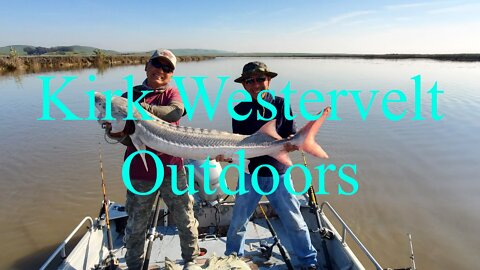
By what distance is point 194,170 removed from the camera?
6141mm

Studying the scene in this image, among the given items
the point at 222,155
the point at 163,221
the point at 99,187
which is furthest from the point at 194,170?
the point at 99,187

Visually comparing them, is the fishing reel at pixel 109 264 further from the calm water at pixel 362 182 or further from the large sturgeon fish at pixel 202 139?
the calm water at pixel 362 182

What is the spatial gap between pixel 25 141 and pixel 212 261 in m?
11.9


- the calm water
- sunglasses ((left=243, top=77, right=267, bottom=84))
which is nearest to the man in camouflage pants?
sunglasses ((left=243, top=77, right=267, bottom=84))

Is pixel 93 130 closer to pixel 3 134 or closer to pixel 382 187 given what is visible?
pixel 3 134

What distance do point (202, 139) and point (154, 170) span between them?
2.13 feet

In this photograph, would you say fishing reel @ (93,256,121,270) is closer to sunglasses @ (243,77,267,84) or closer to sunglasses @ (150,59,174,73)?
sunglasses @ (150,59,174,73)

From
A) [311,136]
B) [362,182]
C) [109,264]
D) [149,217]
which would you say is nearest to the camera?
[311,136]

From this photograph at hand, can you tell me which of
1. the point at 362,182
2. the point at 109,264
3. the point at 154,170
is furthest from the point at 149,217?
the point at 362,182

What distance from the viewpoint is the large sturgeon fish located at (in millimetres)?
3406

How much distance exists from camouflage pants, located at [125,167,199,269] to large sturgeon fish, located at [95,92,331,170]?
41cm

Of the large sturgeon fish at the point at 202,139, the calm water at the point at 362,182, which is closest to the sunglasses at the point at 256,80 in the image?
the large sturgeon fish at the point at 202,139

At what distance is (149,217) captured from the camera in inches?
160

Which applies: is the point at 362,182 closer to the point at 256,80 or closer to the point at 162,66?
the point at 256,80
